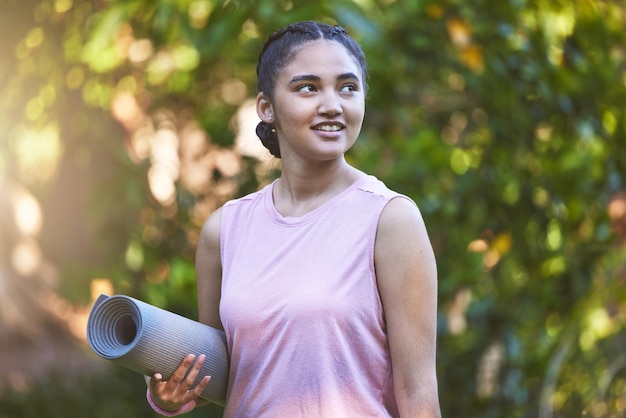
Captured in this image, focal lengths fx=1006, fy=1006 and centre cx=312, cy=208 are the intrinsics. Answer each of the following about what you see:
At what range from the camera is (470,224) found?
3.49 metres

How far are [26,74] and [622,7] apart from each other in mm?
2821

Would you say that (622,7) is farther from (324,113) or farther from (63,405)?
(63,405)

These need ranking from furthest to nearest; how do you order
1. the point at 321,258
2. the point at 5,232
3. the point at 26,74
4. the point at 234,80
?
the point at 5,232, the point at 26,74, the point at 234,80, the point at 321,258

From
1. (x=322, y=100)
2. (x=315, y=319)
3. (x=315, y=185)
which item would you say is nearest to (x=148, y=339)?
(x=315, y=319)

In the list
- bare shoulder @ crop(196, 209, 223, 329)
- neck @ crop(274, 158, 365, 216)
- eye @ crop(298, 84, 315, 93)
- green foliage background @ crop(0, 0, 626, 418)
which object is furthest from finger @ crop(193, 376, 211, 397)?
green foliage background @ crop(0, 0, 626, 418)

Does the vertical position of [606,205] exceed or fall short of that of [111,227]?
it exceeds it

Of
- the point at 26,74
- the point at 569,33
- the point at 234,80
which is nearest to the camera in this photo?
the point at 569,33

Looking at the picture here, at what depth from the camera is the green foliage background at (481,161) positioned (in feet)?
10.9

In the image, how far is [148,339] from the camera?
1.77 meters

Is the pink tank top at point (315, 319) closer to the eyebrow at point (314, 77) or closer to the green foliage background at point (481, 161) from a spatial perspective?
the eyebrow at point (314, 77)

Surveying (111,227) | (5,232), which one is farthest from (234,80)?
(5,232)

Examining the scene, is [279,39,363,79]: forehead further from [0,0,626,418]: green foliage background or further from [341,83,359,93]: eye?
[0,0,626,418]: green foliage background

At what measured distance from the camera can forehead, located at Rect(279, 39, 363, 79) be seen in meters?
1.85

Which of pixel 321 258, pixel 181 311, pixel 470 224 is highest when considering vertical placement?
pixel 321 258
